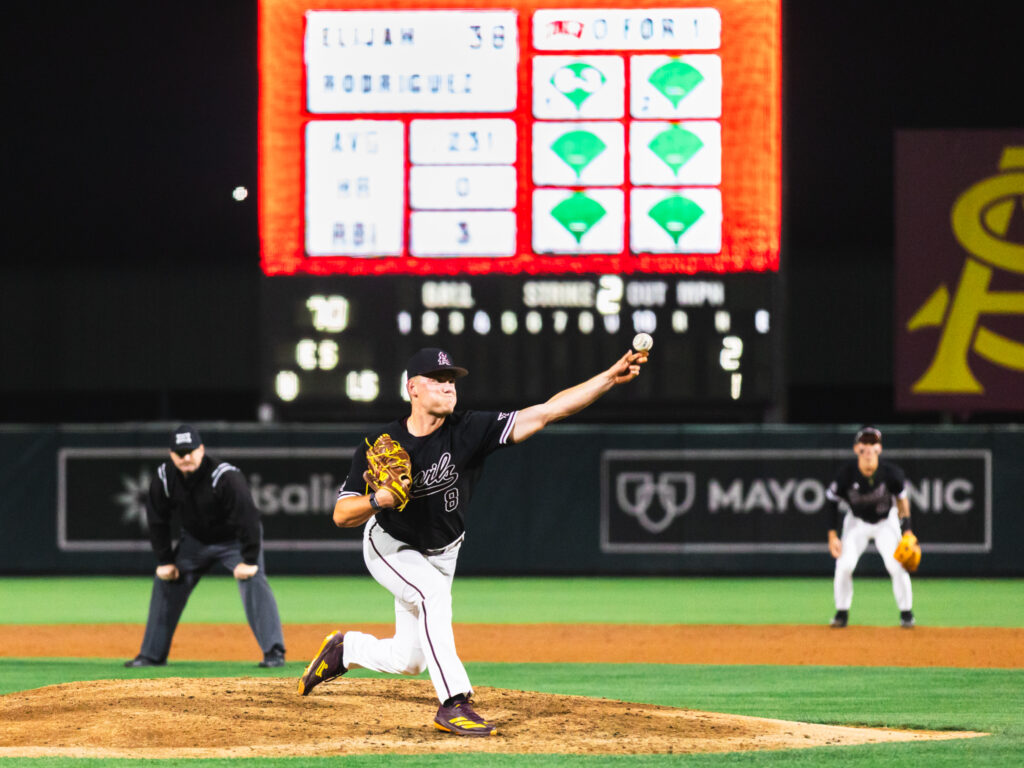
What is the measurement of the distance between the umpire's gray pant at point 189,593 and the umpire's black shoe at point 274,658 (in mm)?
22

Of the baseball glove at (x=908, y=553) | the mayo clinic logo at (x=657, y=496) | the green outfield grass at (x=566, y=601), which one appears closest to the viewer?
the baseball glove at (x=908, y=553)

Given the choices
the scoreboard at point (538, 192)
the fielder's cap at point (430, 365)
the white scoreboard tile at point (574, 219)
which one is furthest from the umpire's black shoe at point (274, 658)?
the white scoreboard tile at point (574, 219)

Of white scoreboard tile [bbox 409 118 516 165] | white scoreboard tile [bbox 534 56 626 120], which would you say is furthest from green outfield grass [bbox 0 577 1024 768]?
white scoreboard tile [bbox 534 56 626 120]

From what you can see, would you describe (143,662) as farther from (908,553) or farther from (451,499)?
(908,553)

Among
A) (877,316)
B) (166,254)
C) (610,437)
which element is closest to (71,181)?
(166,254)

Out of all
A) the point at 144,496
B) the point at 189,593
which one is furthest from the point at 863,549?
the point at 144,496

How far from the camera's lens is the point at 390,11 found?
14188 mm

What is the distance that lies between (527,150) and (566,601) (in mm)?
4155

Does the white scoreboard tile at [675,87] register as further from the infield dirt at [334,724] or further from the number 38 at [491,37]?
the infield dirt at [334,724]

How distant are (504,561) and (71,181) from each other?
879cm

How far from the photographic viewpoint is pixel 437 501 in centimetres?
583

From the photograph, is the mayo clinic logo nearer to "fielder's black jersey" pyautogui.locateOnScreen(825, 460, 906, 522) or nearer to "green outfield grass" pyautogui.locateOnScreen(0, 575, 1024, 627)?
"green outfield grass" pyautogui.locateOnScreen(0, 575, 1024, 627)

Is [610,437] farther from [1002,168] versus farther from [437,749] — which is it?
[437,749]

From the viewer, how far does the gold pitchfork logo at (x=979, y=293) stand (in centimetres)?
1567
